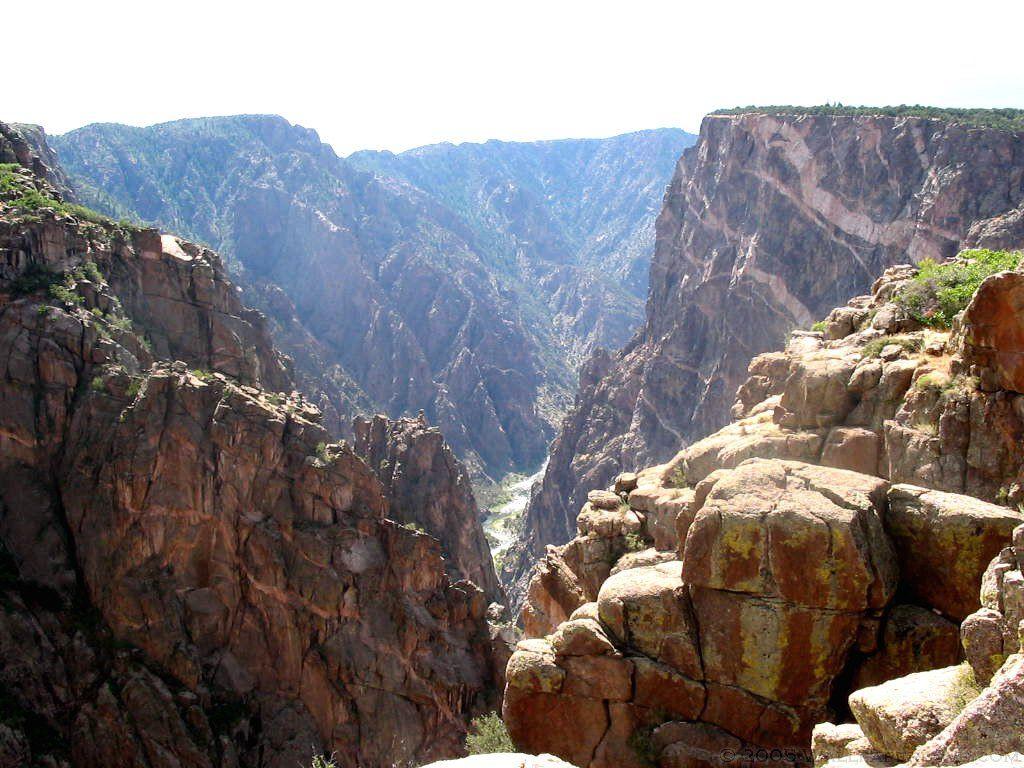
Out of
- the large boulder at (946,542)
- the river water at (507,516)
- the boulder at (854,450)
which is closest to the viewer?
the large boulder at (946,542)

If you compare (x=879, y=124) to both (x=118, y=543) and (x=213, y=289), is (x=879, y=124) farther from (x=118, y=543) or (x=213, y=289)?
(x=118, y=543)

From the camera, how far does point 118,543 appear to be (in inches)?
1606

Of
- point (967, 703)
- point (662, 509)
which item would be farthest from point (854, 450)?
point (967, 703)

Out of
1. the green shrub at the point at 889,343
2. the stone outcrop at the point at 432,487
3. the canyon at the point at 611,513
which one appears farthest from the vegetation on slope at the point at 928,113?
the green shrub at the point at 889,343

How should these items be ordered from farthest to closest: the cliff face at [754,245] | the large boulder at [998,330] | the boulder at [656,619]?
the cliff face at [754,245] → the large boulder at [998,330] → the boulder at [656,619]

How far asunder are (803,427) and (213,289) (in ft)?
142

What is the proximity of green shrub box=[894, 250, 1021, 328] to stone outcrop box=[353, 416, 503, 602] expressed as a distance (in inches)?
1740

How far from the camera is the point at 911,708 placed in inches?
341

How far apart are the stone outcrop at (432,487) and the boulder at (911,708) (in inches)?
2053

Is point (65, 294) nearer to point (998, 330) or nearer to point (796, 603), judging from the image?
point (796, 603)

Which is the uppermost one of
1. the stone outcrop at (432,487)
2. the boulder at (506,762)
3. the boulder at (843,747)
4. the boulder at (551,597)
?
the boulder at (843,747)

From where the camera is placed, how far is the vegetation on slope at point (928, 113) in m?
72.8

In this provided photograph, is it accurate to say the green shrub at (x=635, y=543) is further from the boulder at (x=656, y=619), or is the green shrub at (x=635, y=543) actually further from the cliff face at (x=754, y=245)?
the cliff face at (x=754, y=245)

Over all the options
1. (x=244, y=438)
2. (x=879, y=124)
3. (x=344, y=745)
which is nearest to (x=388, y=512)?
(x=244, y=438)
